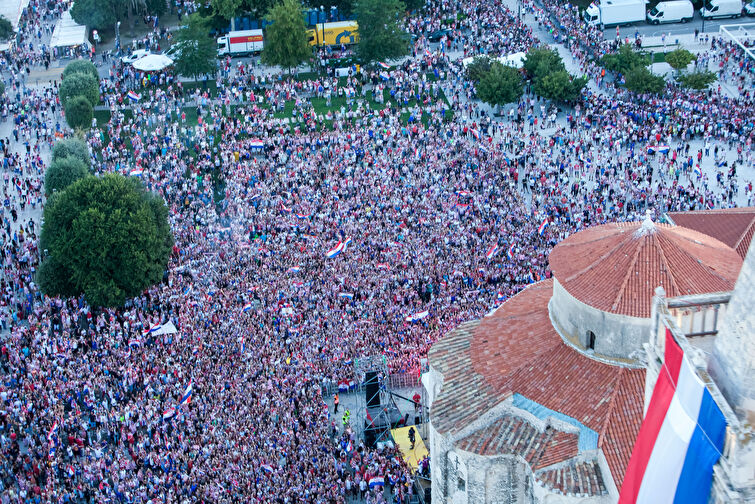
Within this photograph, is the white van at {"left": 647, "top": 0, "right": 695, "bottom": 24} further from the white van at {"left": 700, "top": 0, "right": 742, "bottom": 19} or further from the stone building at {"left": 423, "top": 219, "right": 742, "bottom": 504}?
the stone building at {"left": 423, "top": 219, "right": 742, "bottom": 504}

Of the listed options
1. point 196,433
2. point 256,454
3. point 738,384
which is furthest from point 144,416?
point 738,384

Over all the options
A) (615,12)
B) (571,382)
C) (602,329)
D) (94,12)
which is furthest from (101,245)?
(615,12)

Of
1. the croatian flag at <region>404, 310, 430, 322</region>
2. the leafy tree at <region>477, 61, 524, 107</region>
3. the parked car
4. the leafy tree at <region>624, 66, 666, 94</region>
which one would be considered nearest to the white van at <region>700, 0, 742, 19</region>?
the leafy tree at <region>624, 66, 666, 94</region>

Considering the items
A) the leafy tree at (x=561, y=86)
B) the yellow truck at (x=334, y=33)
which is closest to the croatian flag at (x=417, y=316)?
the leafy tree at (x=561, y=86)

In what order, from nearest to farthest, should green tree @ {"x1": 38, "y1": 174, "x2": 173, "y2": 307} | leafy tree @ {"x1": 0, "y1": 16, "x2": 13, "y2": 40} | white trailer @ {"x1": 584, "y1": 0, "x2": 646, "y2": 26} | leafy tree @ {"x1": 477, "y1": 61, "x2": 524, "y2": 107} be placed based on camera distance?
green tree @ {"x1": 38, "y1": 174, "x2": 173, "y2": 307}, leafy tree @ {"x1": 477, "y1": 61, "x2": 524, "y2": 107}, leafy tree @ {"x1": 0, "y1": 16, "x2": 13, "y2": 40}, white trailer @ {"x1": 584, "y1": 0, "x2": 646, "y2": 26}

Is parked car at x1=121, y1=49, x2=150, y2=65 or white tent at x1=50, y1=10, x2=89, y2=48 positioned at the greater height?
white tent at x1=50, y1=10, x2=89, y2=48

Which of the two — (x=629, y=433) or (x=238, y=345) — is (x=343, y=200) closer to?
(x=238, y=345)

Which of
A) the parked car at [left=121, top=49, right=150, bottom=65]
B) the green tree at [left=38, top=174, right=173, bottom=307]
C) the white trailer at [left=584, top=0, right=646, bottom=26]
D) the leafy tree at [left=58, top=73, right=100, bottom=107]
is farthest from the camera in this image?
the white trailer at [left=584, top=0, right=646, bottom=26]

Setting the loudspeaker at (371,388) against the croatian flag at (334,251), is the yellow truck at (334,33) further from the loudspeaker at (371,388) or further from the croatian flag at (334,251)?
the loudspeaker at (371,388)
